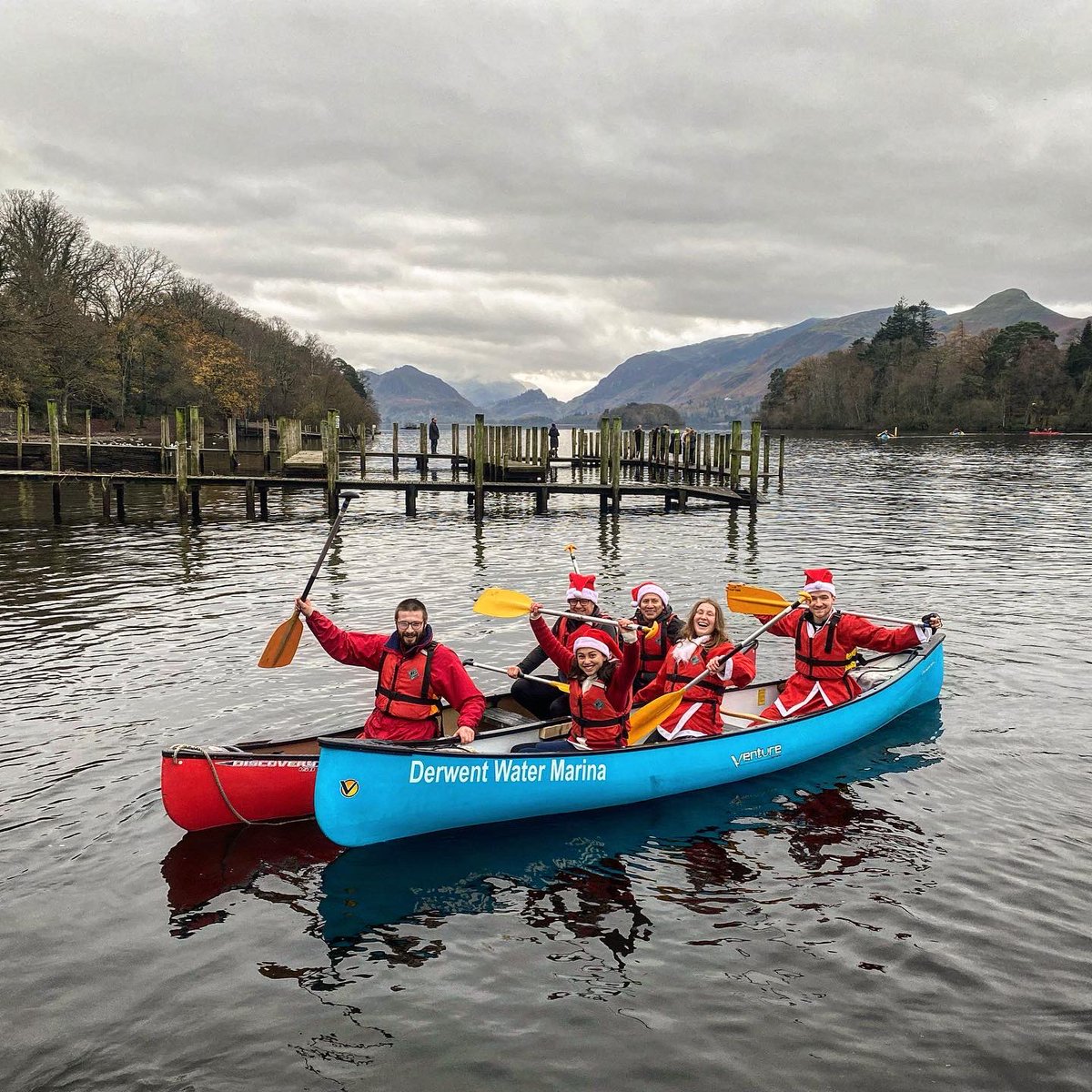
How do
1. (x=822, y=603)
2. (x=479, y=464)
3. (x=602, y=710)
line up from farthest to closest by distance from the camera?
(x=479, y=464) → (x=822, y=603) → (x=602, y=710)

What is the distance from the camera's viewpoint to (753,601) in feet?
43.1

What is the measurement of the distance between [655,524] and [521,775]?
24518 mm

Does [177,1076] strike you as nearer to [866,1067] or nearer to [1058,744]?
[866,1067]

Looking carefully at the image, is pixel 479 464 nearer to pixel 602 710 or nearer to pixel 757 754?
pixel 757 754

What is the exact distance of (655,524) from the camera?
32.5 metres

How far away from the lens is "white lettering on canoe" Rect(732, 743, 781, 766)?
989cm

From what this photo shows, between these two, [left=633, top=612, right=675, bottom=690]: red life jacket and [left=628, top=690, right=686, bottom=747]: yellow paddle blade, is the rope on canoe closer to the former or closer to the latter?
[left=628, top=690, right=686, bottom=747]: yellow paddle blade

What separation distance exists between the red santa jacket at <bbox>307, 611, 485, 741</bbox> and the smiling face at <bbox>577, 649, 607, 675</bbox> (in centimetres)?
104

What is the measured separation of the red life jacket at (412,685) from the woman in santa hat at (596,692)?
112cm

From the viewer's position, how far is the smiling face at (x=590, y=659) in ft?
28.9

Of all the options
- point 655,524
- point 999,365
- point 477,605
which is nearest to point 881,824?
point 477,605

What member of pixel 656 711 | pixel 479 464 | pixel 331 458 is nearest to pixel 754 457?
pixel 479 464

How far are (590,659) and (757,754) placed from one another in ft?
8.54

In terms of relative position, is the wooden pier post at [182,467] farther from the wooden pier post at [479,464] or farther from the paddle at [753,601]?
the paddle at [753,601]
